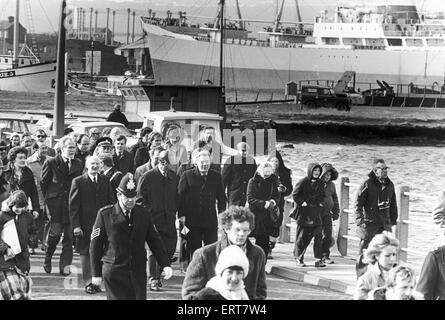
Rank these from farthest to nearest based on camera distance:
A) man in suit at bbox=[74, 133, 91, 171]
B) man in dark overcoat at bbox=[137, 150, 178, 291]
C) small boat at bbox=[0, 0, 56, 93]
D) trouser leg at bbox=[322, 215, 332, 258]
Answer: small boat at bbox=[0, 0, 56, 93] < man in suit at bbox=[74, 133, 91, 171] < trouser leg at bbox=[322, 215, 332, 258] < man in dark overcoat at bbox=[137, 150, 178, 291]

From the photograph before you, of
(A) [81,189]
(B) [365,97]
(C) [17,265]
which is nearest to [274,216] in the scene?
(A) [81,189]

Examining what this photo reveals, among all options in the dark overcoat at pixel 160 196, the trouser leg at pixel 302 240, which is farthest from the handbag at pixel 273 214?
the dark overcoat at pixel 160 196

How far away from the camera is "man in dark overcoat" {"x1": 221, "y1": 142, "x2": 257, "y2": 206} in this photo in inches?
459

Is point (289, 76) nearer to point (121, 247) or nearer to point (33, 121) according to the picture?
point (33, 121)

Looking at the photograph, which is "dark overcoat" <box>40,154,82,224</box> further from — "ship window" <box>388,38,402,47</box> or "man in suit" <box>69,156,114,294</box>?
"ship window" <box>388,38,402,47</box>

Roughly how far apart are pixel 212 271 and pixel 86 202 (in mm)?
3484

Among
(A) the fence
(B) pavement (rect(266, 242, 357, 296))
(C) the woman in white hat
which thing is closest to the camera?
(C) the woman in white hat

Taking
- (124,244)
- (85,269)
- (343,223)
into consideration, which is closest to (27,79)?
(343,223)

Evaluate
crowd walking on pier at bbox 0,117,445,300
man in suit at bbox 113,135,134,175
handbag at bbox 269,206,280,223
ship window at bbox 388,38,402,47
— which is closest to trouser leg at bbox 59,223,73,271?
crowd walking on pier at bbox 0,117,445,300

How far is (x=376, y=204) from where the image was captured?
35.5 feet

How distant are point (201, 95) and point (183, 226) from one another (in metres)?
15.4

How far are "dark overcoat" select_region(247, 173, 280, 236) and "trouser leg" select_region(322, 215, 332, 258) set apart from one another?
33.3 inches

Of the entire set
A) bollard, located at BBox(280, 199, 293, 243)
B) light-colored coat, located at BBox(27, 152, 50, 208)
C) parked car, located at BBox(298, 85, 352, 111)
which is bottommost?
parked car, located at BBox(298, 85, 352, 111)

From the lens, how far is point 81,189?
9.62m
